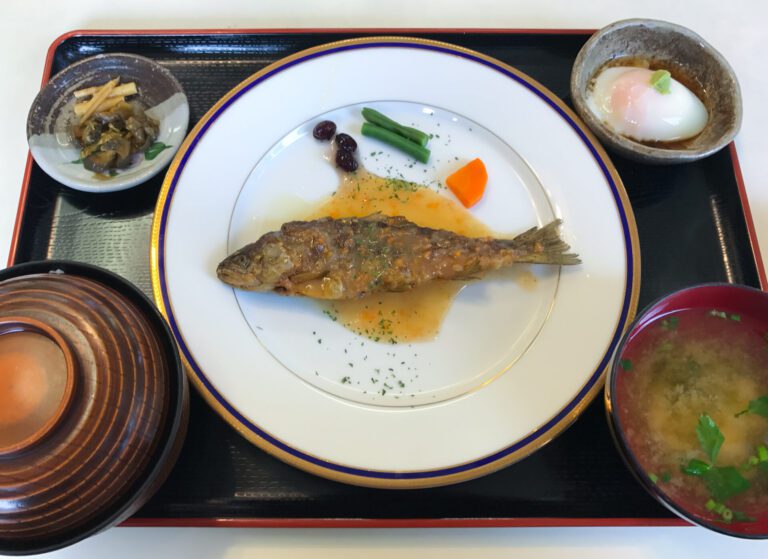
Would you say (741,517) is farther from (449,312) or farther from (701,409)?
(449,312)

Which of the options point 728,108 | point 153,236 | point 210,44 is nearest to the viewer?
point 153,236

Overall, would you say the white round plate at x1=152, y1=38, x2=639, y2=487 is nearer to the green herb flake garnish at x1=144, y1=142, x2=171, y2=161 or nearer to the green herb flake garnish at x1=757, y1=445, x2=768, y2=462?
the green herb flake garnish at x1=144, y1=142, x2=171, y2=161

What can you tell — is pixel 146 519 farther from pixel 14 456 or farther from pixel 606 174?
pixel 606 174

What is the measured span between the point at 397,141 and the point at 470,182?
Answer: 43 cm

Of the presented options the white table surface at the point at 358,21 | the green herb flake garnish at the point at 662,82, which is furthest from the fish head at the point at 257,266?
the green herb flake garnish at the point at 662,82

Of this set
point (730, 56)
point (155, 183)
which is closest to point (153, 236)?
point (155, 183)

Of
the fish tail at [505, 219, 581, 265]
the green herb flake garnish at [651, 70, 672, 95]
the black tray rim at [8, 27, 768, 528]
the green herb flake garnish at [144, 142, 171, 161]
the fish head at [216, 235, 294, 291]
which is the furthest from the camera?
the green herb flake garnish at [651, 70, 672, 95]

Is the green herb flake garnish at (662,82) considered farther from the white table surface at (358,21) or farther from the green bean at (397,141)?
the green bean at (397,141)

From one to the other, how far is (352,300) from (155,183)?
112 cm

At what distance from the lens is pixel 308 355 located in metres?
2.39

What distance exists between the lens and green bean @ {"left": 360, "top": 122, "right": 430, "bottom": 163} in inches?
111

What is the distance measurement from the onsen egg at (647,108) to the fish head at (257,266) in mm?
1744

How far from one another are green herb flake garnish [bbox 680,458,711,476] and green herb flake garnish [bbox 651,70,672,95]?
1.78 metres

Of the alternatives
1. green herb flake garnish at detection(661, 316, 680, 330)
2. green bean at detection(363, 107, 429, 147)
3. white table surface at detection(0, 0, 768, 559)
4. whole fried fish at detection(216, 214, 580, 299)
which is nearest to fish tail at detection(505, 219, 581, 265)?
whole fried fish at detection(216, 214, 580, 299)
